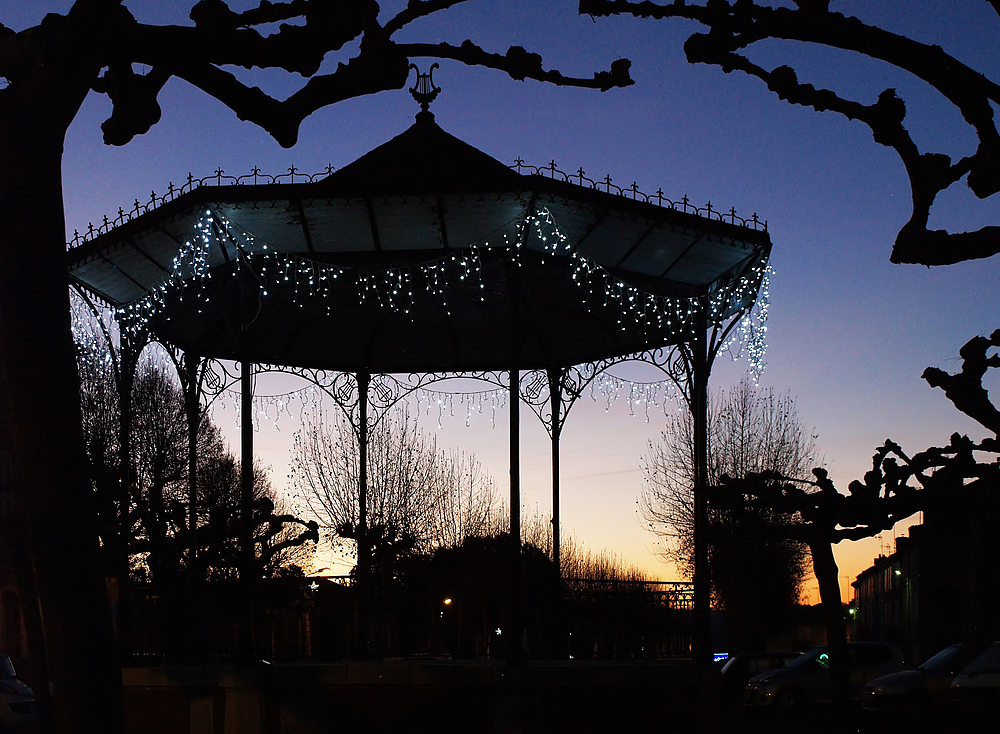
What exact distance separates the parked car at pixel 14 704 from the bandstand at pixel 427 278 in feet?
12.4

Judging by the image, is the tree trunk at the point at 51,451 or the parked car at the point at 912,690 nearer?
the tree trunk at the point at 51,451

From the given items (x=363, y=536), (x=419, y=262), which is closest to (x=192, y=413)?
(x=363, y=536)

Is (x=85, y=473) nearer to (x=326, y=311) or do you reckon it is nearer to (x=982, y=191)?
Answer: (x=982, y=191)

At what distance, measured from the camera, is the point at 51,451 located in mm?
3975

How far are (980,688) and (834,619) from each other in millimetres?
3307

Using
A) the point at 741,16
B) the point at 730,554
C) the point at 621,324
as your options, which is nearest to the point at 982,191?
the point at 741,16

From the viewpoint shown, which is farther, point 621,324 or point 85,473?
point 621,324

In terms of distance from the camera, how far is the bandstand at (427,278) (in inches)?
690

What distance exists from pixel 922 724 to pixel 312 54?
1811 cm

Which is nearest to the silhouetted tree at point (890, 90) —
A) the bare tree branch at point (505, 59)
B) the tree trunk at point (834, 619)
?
the bare tree branch at point (505, 59)

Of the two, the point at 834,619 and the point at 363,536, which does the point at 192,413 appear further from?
the point at 834,619

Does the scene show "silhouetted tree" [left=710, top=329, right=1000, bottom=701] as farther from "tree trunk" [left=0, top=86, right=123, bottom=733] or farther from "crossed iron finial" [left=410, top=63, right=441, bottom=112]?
"tree trunk" [left=0, top=86, right=123, bottom=733]

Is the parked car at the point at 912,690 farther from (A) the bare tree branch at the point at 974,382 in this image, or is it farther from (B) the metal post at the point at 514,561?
(B) the metal post at the point at 514,561

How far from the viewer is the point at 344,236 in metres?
19.5
